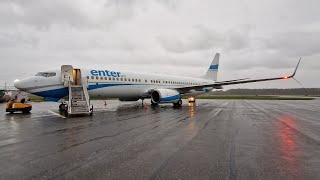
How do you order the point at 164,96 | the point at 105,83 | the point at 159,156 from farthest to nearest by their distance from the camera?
the point at 164,96 → the point at 105,83 → the point at 159,156

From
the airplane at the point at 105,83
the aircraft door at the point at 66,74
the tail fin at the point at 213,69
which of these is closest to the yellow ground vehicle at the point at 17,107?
the airplane at the point at 105,83

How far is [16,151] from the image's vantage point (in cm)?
605

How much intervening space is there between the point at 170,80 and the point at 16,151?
23.5m

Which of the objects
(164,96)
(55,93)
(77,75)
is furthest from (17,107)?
(164,96)

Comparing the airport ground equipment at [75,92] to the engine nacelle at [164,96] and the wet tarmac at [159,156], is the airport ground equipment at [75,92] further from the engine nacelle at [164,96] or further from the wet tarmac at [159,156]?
the wet tarmac at [159,156]

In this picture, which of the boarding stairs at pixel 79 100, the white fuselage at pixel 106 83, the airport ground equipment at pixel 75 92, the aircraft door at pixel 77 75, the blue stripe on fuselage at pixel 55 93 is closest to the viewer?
the boarding stairs at pixel 79 100

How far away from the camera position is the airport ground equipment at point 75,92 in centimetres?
1595

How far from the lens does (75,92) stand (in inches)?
712

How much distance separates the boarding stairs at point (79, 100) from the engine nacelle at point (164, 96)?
7.20 metres

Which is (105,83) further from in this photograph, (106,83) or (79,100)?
(79,100)

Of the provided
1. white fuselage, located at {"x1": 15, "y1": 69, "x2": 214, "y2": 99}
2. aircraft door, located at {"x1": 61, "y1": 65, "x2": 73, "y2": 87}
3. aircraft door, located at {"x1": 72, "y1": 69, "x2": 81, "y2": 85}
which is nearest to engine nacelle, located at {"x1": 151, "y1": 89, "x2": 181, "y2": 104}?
white fuselage, located at {"x1": 15, "y1": 69, "x2": 214, "y2": 99}

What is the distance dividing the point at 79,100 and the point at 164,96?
8.51m

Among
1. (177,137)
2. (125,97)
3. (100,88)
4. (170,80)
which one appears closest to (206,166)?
(177,137)

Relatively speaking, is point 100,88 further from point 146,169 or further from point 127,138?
point 146,169
